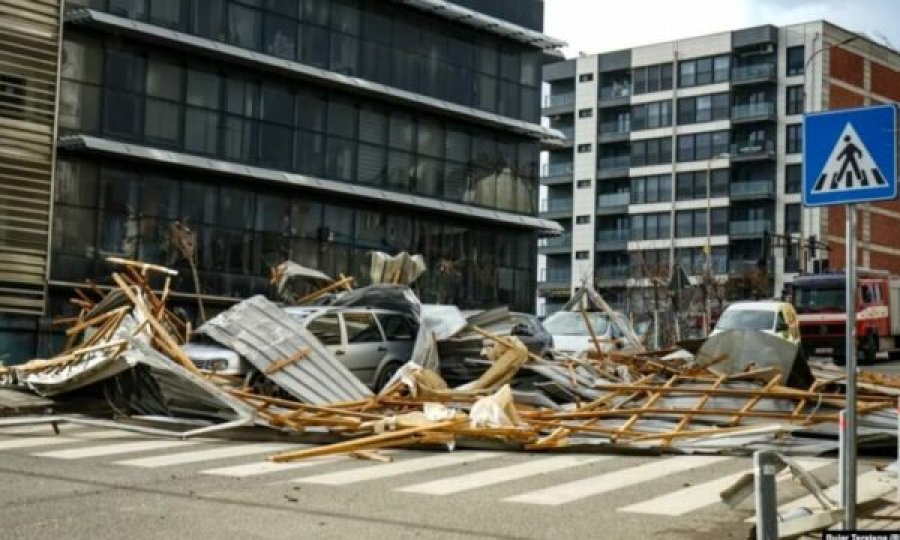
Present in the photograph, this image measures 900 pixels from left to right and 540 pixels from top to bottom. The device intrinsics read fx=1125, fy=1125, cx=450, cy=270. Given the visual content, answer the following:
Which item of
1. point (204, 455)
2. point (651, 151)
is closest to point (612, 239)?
point (651, 151)

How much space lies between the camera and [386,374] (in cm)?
1906

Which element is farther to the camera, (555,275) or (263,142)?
(555,275)

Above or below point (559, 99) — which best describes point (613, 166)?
below

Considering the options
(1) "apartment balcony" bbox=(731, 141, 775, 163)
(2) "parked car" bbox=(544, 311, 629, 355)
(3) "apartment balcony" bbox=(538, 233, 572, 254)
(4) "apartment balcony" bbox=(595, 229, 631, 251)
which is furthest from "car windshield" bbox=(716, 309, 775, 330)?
(3) "apartment balcony" bbox=(538, 233, 572, 254)

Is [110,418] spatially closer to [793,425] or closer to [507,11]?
[793,425]

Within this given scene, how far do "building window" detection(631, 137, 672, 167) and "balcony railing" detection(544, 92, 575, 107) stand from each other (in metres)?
7.76

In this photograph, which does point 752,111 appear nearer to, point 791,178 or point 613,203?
point 791,178

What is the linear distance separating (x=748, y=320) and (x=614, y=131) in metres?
64.9

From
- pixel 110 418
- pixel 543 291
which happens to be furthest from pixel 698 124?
pixel 110 418

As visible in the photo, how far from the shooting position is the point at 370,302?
68.4ft

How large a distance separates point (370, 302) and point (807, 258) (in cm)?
5102

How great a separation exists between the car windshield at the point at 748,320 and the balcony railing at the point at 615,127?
6315 cm

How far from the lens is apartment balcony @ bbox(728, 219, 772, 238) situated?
8225 cm

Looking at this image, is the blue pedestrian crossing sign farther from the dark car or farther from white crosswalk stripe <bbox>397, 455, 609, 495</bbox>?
the dark car
